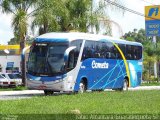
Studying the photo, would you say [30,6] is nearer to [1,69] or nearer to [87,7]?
[87,7]

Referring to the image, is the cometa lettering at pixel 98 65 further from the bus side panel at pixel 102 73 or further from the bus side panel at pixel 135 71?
the bus side panel at pixel 135 71

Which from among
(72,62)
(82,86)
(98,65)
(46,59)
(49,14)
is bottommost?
(82,86)

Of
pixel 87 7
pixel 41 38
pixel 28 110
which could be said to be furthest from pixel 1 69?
pixel 28 110

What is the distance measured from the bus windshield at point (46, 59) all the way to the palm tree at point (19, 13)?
8.19 meters

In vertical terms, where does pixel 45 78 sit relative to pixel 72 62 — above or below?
below

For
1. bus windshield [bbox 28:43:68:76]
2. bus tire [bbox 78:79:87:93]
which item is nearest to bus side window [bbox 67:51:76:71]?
bus windshield [bbox 28:43:68:76]

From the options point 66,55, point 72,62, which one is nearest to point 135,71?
point 72,62

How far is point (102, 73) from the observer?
95.3 ft

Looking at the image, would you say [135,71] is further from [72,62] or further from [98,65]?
[72,62]

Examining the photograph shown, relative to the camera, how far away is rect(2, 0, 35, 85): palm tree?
1355 inches

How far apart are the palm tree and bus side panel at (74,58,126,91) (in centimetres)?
722

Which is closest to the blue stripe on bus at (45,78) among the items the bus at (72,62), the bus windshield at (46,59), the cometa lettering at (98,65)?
the bus at (72,62)

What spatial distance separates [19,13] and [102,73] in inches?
359

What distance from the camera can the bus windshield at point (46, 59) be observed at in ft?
82.2
